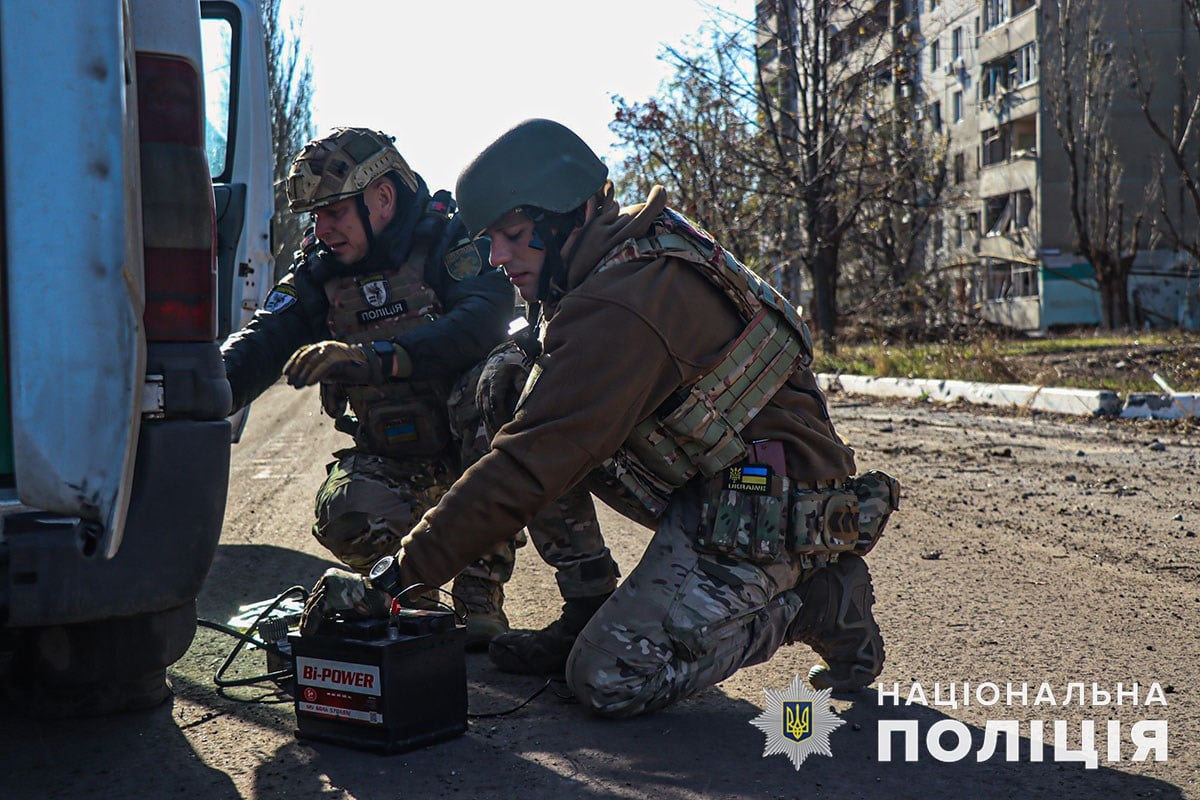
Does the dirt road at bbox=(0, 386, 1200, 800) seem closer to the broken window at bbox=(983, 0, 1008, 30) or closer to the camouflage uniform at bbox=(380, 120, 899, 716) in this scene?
the camouflage uniform at bbox=(380, 120, 899, 716)

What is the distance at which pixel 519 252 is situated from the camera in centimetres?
313

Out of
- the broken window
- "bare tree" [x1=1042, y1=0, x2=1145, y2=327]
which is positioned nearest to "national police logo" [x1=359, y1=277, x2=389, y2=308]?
"bare tree" [x1=1042, y1=0, x2=1145, y2=327]

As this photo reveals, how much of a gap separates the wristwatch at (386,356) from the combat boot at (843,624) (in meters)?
1.50

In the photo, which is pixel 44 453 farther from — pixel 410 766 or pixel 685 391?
pixel 685 391

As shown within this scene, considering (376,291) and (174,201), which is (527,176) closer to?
(174,201)

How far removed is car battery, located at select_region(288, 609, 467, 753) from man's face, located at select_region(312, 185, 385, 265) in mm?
1678

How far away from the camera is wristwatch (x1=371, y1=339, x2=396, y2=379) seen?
3861 millimetres

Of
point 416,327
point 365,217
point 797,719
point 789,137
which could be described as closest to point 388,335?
point 416,327

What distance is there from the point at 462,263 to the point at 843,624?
1.87 meters

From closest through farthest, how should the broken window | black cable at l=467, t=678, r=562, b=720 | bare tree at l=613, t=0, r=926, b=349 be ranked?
1. black cable at l=467, t=678, r=562, b=720
2. bare tree at l=613, t=0, r=926, b=349
3. the broken window

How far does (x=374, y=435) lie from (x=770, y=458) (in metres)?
1.65

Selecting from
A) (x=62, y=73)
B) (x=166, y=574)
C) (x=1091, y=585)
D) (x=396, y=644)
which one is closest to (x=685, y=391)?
(x=396, y=644)

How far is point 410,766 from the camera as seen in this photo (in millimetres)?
2707

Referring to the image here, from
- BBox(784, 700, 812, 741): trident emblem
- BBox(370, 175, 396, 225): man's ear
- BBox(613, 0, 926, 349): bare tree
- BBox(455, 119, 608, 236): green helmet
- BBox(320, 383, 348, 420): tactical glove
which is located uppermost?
BBox(613, 0, 926, 349): bare tree
